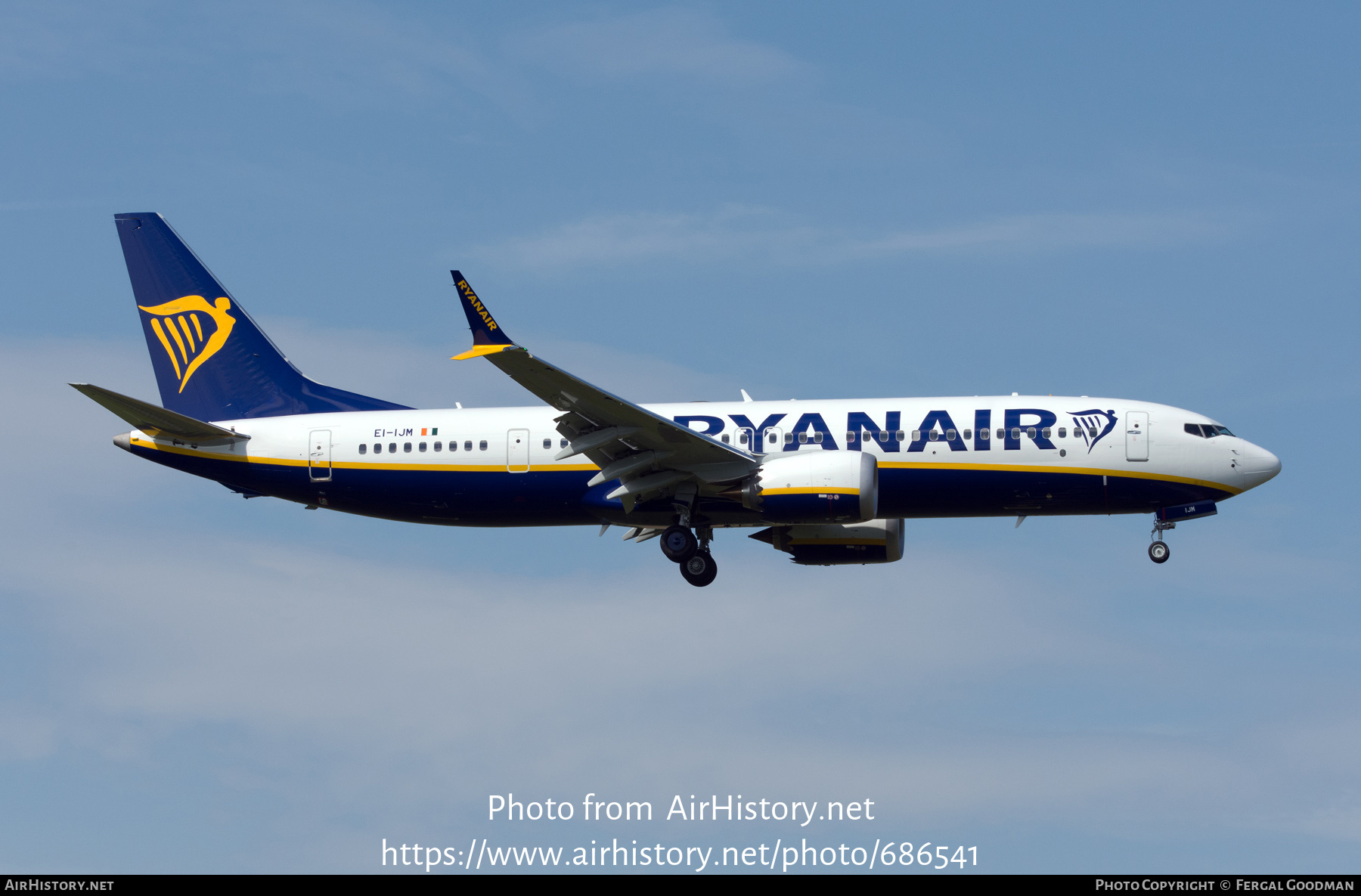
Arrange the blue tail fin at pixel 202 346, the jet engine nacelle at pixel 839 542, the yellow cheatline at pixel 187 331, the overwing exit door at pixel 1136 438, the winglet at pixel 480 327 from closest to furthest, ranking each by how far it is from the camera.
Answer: the winglet at pixel 480 327 → the overwing exit door at pixel 1136 438 → the jet engine nacelle at pixel 839 542 → the blue tail fin at pixel 202 346 → the yellow cheatline at pixel 187 331

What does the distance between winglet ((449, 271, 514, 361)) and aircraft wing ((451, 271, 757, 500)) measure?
3.89ft

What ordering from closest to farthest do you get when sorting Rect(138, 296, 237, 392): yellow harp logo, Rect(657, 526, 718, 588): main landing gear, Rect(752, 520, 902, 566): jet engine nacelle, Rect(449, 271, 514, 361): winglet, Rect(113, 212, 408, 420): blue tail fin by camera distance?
Rect(449, 271, 514, 361): winglet → Rect(657, 526, 718, 588): main landing gear → Rect(752, 520, 902, 566): jet engine nacelle → Rect(113, 212, 408, 420): blue tail fin → Rect(138, 296, 237, 392): yellow harp logo

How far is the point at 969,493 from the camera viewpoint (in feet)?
129

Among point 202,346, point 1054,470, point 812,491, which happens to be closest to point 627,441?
point 812,491

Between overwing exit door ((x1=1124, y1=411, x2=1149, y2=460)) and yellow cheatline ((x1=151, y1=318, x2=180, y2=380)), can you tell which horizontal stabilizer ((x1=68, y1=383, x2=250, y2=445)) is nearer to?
yellow cheatline ((x1=151, y1=318, x2=180, y2=380))

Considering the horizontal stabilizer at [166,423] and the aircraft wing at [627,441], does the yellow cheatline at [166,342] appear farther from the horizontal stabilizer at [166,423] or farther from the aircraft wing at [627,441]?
the aircraft wing at [627,441]

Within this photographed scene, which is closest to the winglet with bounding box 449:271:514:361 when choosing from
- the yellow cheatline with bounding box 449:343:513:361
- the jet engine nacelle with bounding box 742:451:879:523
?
the yellow cheatline with bounding box 449:343:513:361

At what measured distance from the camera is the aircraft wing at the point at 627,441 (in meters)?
36.9

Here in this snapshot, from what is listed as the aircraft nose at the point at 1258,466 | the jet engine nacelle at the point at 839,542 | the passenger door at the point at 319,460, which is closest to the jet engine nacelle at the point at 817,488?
the jet engine nacelle at the point at 839,542

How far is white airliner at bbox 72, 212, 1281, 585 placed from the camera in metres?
39.1

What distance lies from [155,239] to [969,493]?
1020 inches

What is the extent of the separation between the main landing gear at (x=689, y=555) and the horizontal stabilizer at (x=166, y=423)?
40.1ft

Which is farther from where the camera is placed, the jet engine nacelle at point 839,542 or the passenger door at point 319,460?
the jet engine nacelle at point 839,542

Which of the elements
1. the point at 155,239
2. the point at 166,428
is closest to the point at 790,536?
the point at 166,428
